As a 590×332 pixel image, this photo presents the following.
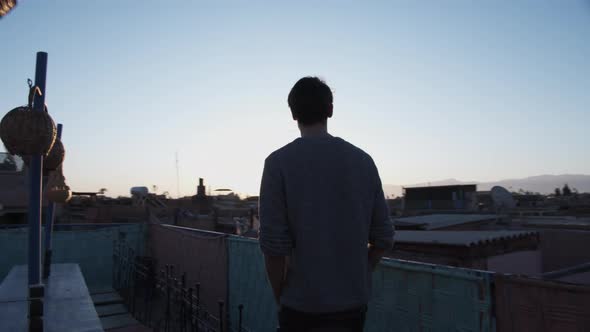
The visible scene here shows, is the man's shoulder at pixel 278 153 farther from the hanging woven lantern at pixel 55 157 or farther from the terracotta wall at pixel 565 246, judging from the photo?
the terracotta wall at pixel 565 246

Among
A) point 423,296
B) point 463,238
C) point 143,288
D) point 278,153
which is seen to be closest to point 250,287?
point 423,296

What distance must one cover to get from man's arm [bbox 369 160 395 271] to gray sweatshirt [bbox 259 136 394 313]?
14cm

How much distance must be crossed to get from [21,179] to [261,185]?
19.0 meters

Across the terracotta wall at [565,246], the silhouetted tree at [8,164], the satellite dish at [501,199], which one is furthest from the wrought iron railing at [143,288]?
the satellite dish at [501,199]

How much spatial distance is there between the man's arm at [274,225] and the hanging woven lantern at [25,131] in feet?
9.20

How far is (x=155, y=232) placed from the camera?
1180 cm

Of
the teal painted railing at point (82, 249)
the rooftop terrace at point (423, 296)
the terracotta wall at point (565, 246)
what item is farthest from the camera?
the terracotta wall at point (565, 246)

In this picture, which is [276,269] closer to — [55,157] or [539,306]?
[539,306]

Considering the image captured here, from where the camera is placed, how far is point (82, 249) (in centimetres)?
1112

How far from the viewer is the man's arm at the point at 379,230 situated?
182cm

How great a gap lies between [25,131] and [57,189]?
7.01ft

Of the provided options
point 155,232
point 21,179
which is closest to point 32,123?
point 155,232

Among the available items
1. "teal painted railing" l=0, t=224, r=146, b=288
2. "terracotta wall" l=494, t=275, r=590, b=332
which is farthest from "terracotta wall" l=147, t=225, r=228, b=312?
"terracotta wall" l=494, t=275, r=590, b=332

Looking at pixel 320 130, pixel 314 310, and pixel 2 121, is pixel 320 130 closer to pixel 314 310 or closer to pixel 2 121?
pixel 314 310
